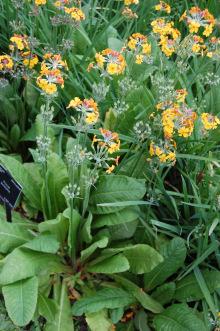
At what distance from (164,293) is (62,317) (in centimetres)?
51

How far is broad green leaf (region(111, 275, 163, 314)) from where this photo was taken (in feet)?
7.65

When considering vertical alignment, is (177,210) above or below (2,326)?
above

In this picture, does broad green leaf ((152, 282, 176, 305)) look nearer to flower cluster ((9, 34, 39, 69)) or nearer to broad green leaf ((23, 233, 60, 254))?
broad green leaf ((23, 233, 60, 254))

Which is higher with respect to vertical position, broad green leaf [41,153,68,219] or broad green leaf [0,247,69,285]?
broad green leaf [41,153,68,219]

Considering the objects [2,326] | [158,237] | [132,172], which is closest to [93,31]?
[132,172]

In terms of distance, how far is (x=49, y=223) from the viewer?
2.20 m

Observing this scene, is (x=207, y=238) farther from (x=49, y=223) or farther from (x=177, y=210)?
(x=49, y=223)

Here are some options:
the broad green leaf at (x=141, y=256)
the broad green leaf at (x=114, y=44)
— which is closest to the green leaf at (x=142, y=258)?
the broad green leaf at (x=141, y=256)

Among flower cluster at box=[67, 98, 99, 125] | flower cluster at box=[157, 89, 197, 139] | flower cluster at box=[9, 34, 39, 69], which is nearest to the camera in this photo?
flower cluster at box=[67, 98, 99, 125]

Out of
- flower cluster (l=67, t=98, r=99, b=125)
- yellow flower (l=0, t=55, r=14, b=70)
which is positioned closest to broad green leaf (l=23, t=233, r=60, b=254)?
flower cluster (l=67, t=98, r=99, b=125)

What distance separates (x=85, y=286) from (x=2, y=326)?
43 centimetres

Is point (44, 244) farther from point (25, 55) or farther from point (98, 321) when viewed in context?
point (25, 55)

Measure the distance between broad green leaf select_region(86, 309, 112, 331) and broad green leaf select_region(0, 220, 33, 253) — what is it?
48cm

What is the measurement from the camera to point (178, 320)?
2.25 meters
